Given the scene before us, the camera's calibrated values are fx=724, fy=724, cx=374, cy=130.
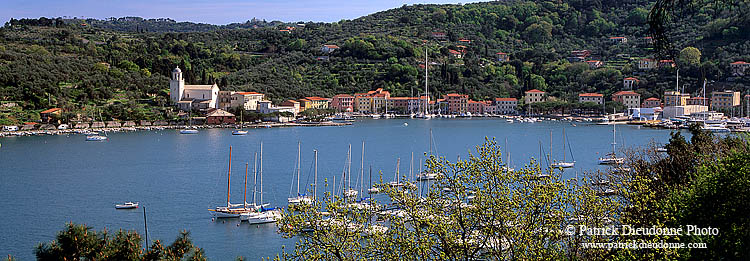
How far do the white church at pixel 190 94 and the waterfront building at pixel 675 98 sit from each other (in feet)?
98.4

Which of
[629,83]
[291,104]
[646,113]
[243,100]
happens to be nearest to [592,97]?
[629,83]

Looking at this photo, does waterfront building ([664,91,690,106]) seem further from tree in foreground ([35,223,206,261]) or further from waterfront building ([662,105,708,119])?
tree in foreground ([35,223,206,261])

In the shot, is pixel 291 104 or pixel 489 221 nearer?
pixel 489 221

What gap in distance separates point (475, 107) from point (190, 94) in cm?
2313

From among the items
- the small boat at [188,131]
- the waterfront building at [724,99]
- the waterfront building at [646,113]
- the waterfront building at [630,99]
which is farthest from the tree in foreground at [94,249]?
the waterfront building at [630,99]

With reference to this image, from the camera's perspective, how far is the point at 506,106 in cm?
5638

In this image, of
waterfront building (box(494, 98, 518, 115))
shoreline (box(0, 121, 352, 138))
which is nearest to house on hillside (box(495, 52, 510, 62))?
waterfront building (box(494, 98, 518, 115))

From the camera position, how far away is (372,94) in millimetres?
57156

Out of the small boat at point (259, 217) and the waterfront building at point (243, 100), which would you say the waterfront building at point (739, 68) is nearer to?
the waterfront building at point (243, 100)

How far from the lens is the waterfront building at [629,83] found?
54000 millimetres

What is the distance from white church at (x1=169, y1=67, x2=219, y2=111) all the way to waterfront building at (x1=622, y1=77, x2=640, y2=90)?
1194 inches

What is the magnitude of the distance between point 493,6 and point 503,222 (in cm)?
8333

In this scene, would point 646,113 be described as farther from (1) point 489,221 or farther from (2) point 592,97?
(1) point 489,221

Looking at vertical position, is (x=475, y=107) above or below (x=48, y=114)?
above
